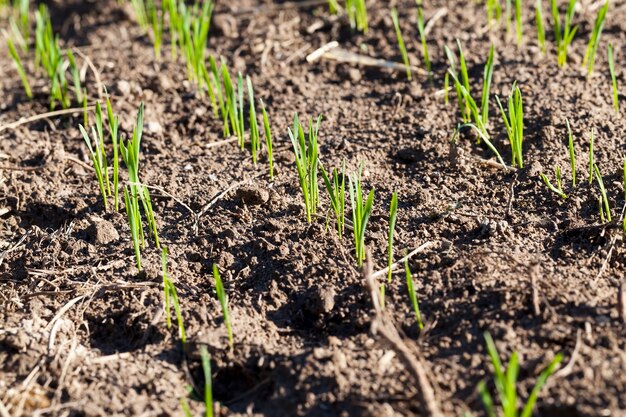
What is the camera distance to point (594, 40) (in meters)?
3.30

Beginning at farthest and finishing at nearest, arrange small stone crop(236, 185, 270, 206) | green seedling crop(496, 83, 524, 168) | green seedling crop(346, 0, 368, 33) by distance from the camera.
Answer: green seedling crop(346, 0, 368, 33)
small stone crop(236, 185, 270, 206)
green seedling crop(496, 83, 524, 168)

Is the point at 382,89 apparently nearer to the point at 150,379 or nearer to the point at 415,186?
the point at 415,186

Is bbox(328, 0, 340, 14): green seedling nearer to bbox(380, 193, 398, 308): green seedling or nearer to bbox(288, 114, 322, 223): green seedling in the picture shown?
bbox(288, 114, 322, 223): green seedling

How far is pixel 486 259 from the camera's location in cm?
250

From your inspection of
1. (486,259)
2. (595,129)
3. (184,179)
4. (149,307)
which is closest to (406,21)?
(595,129)

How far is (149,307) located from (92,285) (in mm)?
234

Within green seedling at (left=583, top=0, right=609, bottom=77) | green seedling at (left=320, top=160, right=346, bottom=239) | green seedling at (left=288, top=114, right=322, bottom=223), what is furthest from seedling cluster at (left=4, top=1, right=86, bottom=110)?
green seedling at (left=583, top=0, right=609, bottom=77)

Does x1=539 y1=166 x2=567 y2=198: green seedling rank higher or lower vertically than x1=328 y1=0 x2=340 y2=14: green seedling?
lower

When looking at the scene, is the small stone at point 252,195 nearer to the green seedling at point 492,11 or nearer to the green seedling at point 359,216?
the green seedling at point 359,216

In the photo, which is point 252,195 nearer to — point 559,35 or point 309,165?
point 309,165

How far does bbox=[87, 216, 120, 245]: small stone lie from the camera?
9.05ft

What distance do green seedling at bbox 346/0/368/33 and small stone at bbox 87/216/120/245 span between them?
179 cm

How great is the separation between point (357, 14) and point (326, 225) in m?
1.62

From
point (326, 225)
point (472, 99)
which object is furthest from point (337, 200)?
point (472, 99)
